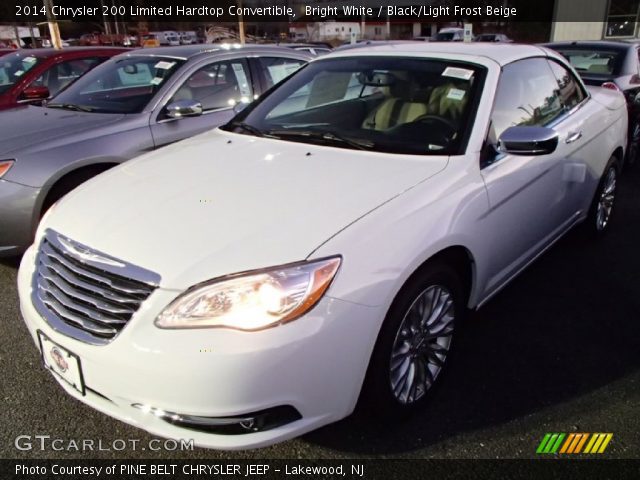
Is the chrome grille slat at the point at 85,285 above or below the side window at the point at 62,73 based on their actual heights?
below

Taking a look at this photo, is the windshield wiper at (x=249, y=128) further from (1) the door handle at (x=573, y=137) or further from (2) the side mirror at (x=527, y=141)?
(1) the door handle at (x=573, y=137)

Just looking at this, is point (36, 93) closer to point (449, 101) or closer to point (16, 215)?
point (16, 215)

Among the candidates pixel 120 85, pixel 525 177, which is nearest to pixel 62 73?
pixel 120 85

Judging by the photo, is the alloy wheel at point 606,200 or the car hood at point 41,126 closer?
the car hood at point 41,126

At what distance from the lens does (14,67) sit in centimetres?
645

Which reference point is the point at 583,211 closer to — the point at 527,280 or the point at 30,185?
the point at 527,280

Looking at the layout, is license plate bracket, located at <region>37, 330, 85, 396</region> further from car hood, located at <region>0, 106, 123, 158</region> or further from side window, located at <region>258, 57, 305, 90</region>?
side window, located at <region>258, 57, 305, 90</region>

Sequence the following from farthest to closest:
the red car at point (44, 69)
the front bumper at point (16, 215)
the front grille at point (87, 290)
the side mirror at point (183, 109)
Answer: the red car at point (44, 69) < the side mirror at point (183, 109) < the front bumper at point (16, 215) < the front grille at point (87, 290)

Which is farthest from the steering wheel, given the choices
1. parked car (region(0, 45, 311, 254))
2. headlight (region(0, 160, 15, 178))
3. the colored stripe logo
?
headlight (region(0, 160, 15, 178))

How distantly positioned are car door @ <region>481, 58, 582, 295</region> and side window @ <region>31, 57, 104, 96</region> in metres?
5.00

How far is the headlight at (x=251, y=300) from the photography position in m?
1.73

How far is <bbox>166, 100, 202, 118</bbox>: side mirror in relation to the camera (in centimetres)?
421

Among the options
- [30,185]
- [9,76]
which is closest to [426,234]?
[30,185]

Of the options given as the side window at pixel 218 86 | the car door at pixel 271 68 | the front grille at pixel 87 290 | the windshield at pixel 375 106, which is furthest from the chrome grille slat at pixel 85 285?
the car door at pixel 271 68
